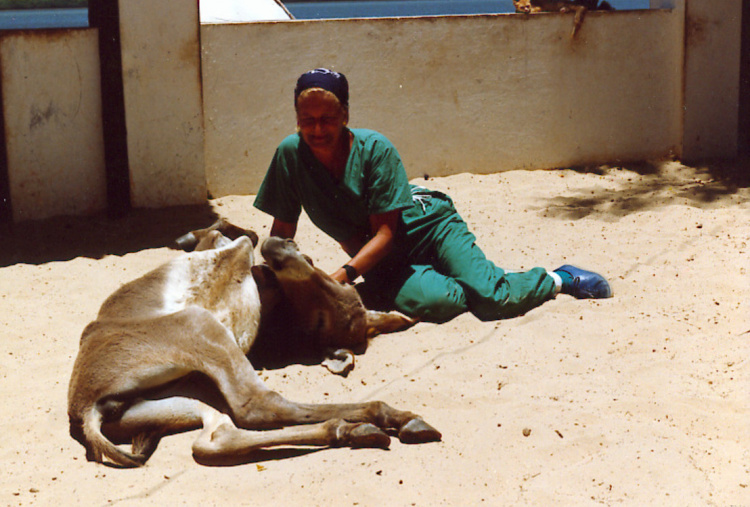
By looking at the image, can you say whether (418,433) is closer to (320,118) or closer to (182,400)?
(182,400)

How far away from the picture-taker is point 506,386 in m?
3.52

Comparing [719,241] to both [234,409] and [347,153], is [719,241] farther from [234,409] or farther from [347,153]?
[234,409]

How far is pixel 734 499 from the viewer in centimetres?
261

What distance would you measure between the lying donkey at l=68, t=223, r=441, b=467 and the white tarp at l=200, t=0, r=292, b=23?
552 centimetres

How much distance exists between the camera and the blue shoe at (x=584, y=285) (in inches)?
176

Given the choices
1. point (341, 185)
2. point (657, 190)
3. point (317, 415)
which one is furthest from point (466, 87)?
point (317, 415)

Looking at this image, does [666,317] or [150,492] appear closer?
[150,492]

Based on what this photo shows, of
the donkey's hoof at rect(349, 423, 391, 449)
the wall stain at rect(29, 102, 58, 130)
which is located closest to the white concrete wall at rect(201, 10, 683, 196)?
the wall stain at rect(29, 102, 58, 130)

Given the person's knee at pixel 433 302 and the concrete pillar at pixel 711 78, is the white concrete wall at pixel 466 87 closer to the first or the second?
the concrete pillar at pixel 711 78

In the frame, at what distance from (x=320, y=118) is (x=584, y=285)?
1.65 m

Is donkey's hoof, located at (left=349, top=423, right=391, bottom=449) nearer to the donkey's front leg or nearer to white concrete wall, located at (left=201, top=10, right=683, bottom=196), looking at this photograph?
the donkey's front leg

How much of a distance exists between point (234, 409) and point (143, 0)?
4.04 metres

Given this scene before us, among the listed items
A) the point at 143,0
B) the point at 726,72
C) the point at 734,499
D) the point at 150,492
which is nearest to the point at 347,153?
the point at 150,492

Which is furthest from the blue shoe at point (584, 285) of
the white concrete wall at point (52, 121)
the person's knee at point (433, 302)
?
the white concrete wall at point (52, 121)
